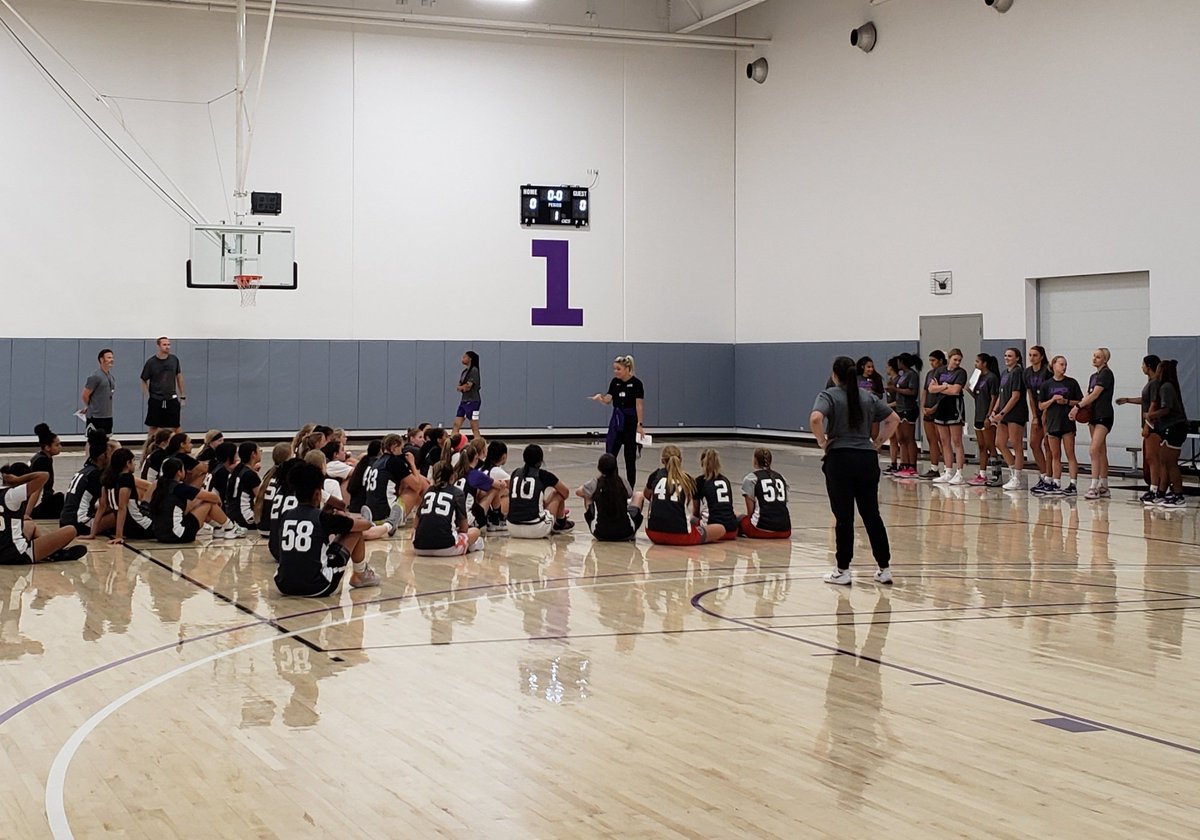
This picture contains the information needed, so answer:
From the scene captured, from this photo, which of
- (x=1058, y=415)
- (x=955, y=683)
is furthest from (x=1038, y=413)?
(x=955, y=683)

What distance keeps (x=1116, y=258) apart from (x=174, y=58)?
17.6 meters

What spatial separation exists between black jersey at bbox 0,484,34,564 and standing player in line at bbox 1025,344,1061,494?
13115 millimetres

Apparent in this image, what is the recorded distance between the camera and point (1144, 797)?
515cm

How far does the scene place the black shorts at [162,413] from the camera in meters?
Answer: 21.8

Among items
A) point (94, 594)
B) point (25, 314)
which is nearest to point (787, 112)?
point (25, 314)

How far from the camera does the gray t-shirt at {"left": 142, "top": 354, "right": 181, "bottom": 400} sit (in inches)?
858

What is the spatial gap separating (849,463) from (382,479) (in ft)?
17.9

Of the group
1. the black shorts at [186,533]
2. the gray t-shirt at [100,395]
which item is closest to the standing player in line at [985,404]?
the black shorts at [186,533]

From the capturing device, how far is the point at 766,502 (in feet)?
43.7

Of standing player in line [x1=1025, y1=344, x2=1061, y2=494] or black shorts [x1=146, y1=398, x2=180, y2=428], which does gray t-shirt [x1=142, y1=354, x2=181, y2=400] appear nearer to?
black shorts [x1=146, y1=398, x2=180, y2=428]

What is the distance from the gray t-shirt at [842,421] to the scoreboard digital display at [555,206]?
18.1 metres

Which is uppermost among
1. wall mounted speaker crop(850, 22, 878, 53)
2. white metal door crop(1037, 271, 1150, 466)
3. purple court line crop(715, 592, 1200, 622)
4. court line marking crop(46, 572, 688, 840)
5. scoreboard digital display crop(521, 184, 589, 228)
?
wall mounted speaker crop(850, 22, 878, 53)

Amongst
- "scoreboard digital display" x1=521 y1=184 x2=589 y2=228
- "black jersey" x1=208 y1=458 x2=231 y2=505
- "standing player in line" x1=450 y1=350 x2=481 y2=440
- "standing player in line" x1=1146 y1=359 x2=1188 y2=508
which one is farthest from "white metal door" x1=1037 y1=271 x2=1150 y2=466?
"black jersey" x1=208 y1=458 x2=231 y2=505

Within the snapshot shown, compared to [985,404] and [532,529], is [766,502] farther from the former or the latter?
[985,404]
